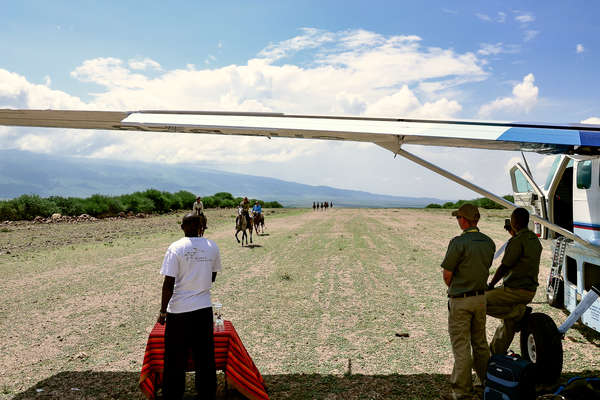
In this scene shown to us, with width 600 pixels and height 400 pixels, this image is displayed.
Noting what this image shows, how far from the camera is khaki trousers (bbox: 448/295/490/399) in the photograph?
15.6 ft

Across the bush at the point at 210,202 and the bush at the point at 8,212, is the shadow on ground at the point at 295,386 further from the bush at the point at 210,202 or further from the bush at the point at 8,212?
the bush at the point at 210,202

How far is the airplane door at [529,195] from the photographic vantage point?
756cm

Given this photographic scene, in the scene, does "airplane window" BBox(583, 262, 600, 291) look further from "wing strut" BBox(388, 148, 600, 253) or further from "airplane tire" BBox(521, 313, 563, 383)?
"airplane tire" BBox(521, 313, 563, 383)

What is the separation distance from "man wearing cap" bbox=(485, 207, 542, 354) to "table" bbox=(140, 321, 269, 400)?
321 cm

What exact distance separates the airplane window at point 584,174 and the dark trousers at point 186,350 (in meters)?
6.19

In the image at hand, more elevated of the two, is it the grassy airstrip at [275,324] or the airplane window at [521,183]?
the airplane window at [521,183]

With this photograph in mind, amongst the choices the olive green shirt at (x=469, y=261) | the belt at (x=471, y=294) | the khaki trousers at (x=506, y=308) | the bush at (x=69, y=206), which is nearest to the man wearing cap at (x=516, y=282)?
the khaki trousers at (x=506, y=308)

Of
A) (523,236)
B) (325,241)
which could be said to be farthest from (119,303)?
(325,241)

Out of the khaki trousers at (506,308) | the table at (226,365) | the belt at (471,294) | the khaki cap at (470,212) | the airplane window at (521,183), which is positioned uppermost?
the airplane window at (521,183)

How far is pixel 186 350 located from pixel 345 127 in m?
3.25

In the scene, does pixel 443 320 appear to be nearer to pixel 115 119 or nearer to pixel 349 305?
pixel 349 305

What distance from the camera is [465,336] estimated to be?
4812mm

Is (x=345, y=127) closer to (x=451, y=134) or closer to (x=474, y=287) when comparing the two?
(x=451, y=134)

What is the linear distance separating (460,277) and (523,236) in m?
1.26
